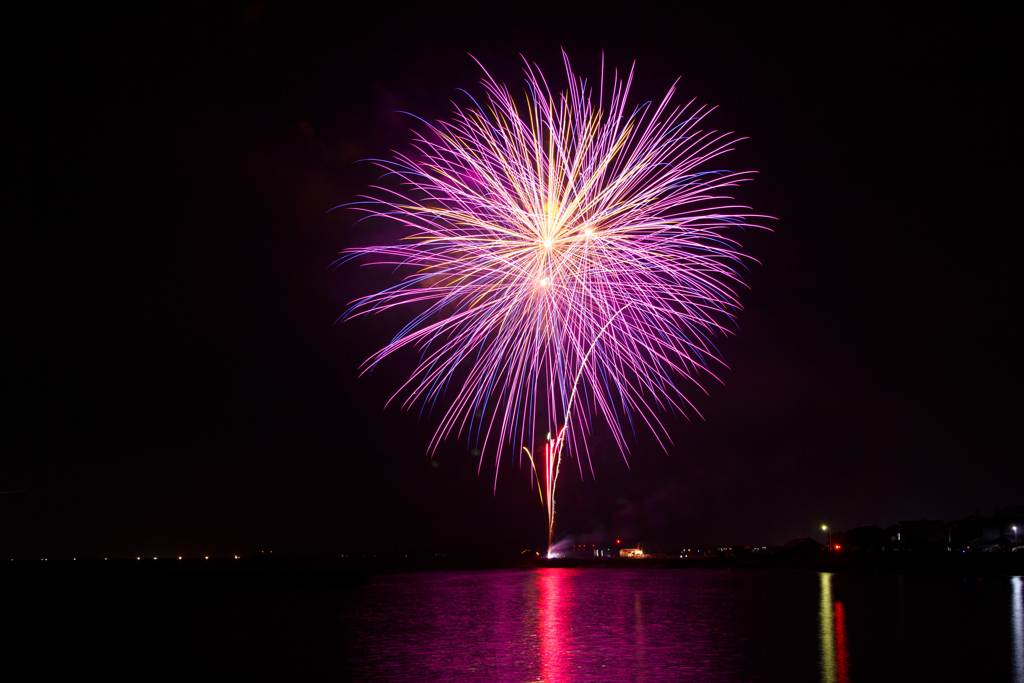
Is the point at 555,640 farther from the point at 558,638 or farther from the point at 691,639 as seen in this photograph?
the point at 691,639

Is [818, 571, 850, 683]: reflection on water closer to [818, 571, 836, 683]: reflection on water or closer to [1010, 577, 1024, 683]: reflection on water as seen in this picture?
[818, 571, 836, 683]: reflection on water

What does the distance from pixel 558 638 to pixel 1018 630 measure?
485 inches

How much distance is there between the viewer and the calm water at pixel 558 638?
14.9 meters

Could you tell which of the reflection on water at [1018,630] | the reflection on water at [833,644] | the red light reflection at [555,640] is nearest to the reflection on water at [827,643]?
the reflection on water at [833,644]

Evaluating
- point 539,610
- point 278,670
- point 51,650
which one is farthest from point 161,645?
point 539,610

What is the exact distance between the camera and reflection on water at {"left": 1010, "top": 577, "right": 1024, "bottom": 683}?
14.2m

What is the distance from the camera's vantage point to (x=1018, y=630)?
20.1 m

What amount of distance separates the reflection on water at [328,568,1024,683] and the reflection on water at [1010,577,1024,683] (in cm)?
5

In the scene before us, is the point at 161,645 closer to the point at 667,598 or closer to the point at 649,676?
the point at 649,676

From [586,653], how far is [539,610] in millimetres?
12434

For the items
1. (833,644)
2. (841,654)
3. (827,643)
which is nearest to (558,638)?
(827,643)

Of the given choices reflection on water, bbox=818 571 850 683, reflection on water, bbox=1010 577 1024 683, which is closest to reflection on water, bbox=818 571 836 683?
reflection on water, bbox=818 571 850 683

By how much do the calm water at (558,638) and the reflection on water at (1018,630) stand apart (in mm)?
45

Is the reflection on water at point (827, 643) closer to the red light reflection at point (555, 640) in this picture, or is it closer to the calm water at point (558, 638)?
the calm water at point (558, 638)
